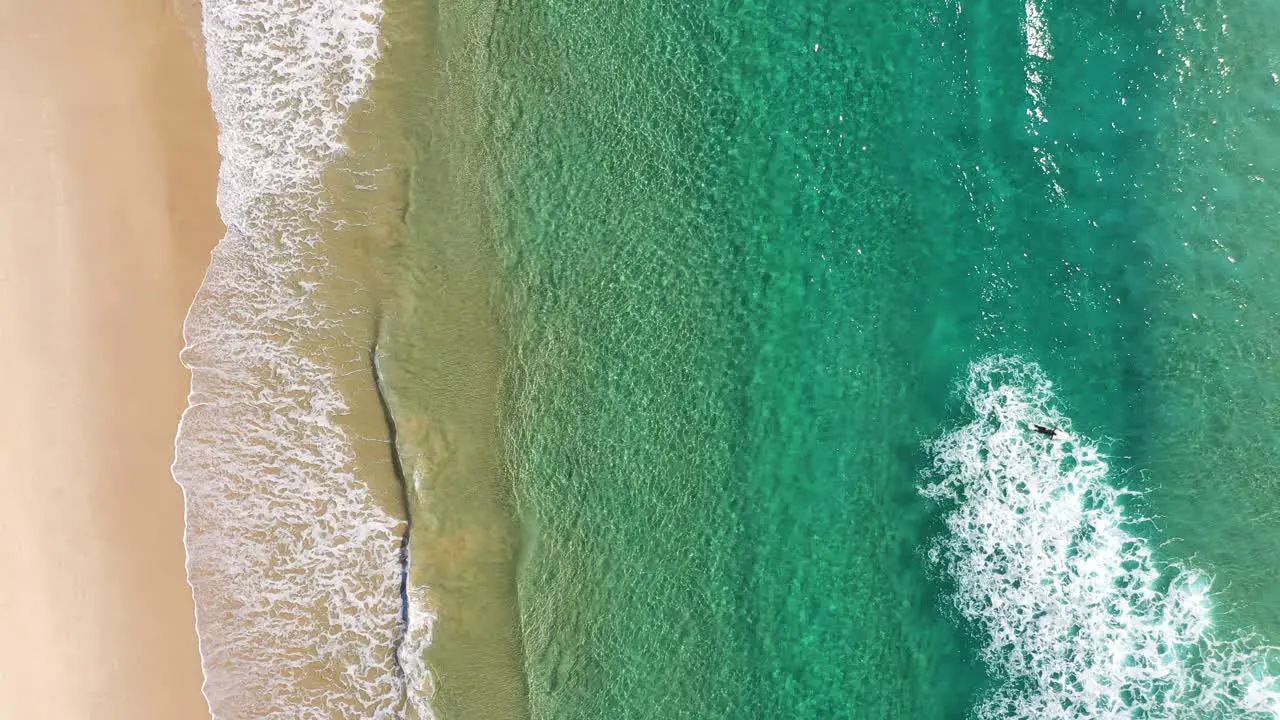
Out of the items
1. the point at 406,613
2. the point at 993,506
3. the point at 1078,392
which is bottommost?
the point at 406,613

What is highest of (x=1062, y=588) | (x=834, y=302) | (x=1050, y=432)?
(x=834, y=302)

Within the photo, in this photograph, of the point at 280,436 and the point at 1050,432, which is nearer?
the point at 280,436

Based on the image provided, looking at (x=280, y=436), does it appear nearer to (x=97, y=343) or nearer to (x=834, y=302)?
(x=97, y=343)

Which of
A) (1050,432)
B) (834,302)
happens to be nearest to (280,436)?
(834,302)

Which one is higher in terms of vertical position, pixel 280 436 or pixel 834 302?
pixel 834 302

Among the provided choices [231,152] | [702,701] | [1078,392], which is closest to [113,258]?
[231,152]

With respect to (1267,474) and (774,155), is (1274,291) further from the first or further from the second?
(774,155)

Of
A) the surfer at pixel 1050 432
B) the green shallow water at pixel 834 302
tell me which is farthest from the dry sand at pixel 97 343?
the surfer at pixel 1050 432
